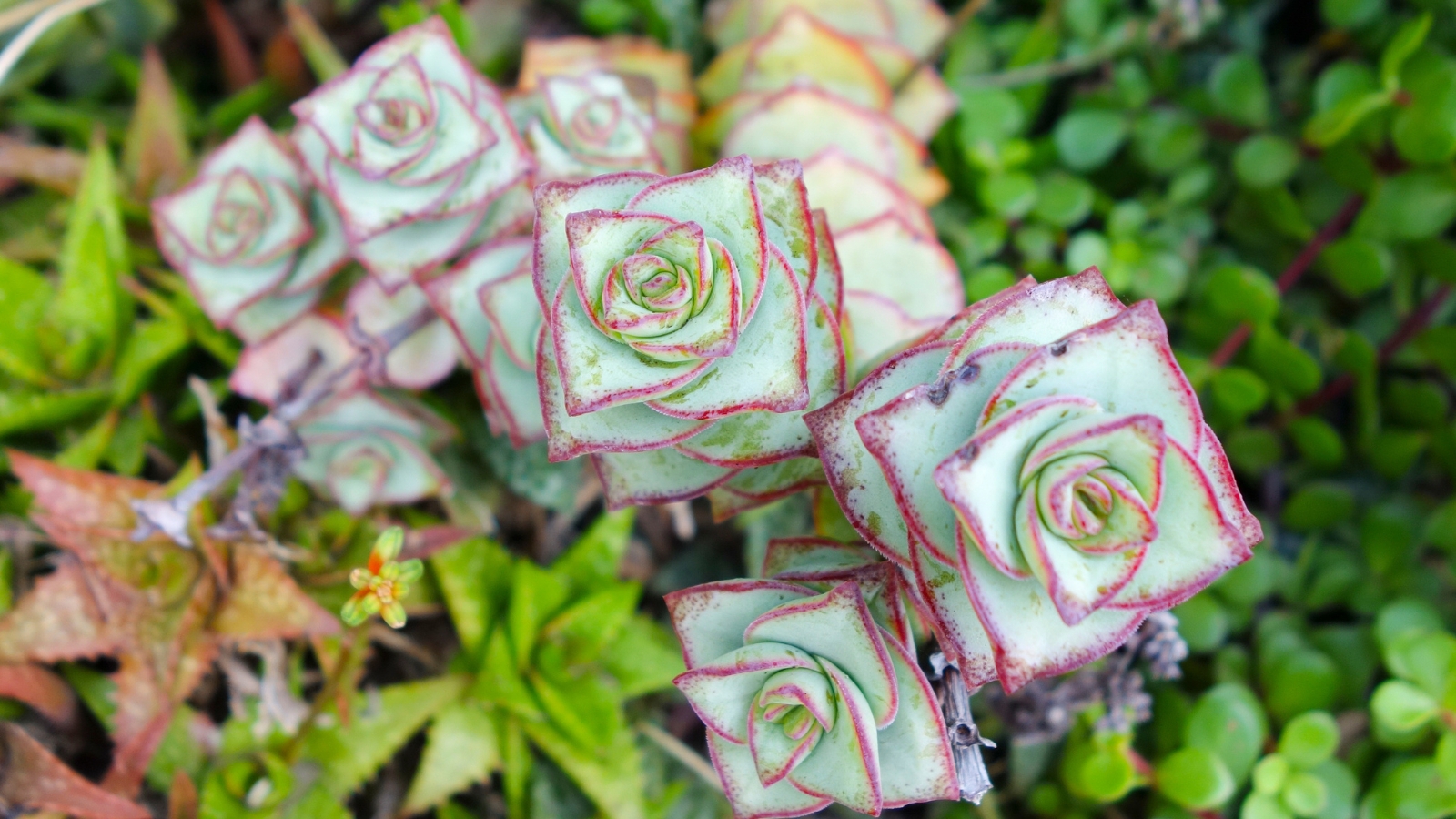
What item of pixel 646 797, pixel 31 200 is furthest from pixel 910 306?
pixel 31 200

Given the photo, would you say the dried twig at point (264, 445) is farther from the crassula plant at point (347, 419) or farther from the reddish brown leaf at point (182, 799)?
the reddish brown leaf at point (182, 799)

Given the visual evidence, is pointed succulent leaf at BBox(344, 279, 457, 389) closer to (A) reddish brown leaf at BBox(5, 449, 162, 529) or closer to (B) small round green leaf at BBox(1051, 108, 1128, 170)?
(A) reddish brown leaf at BBox(5, 449, 162, 529)

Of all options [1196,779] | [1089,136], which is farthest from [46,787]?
[1089,136]

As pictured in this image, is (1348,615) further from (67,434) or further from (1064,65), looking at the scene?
(67,434)

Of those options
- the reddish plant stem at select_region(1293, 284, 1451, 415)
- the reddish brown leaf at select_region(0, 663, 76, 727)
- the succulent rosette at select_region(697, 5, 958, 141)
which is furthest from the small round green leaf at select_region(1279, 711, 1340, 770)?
the reddish brown leaf at select_region(0, 663, 76, 727)

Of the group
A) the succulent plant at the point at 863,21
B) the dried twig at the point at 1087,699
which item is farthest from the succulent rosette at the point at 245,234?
the dried twig at the point at 1087,699

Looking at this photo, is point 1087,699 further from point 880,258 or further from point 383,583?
point 383,583
